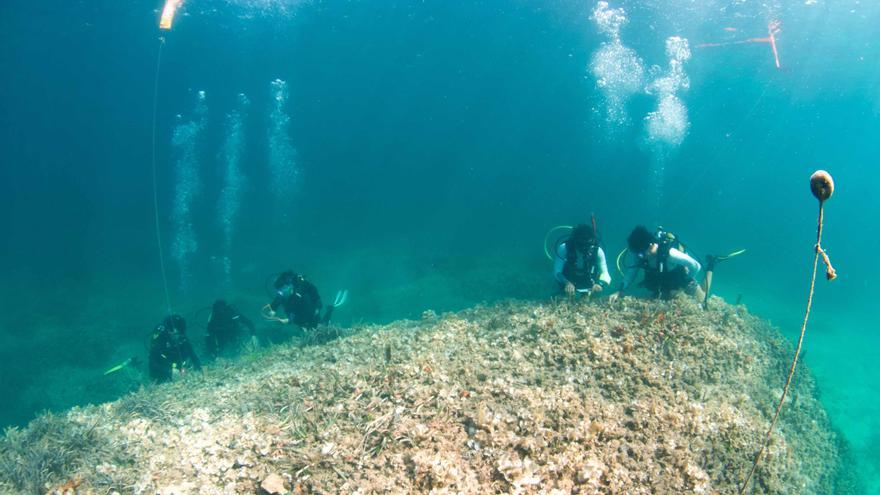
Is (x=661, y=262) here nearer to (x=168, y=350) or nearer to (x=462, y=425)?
(x=462, y=425)

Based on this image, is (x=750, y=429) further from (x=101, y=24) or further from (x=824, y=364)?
(x=101, y=24)

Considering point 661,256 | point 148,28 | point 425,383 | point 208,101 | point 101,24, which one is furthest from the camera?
point 208,101

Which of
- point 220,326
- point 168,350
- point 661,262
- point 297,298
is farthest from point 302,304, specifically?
point 661,262

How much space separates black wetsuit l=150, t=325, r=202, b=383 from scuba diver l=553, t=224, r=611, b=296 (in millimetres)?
8803

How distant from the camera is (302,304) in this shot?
10.1m

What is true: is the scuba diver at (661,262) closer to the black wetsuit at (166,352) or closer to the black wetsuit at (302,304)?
the black wetsuit at (302,304)

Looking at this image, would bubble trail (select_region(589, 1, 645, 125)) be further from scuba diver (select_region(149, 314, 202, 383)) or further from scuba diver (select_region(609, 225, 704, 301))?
scuba diver (select_region(149, 314, 202, 383))

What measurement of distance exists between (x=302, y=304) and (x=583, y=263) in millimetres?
6813

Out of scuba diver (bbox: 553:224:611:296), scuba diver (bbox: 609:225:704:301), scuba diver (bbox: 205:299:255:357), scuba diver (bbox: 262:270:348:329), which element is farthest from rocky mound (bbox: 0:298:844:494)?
scuba diver (bbox: 205:299:255:357)

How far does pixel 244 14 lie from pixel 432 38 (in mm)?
22904


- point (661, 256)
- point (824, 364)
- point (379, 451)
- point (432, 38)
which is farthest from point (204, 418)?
point (432, 38)

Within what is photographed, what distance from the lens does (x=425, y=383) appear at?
411 cm

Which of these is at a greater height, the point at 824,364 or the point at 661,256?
the point at 824,364

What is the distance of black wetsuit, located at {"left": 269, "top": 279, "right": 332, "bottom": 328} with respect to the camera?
1002 cm
